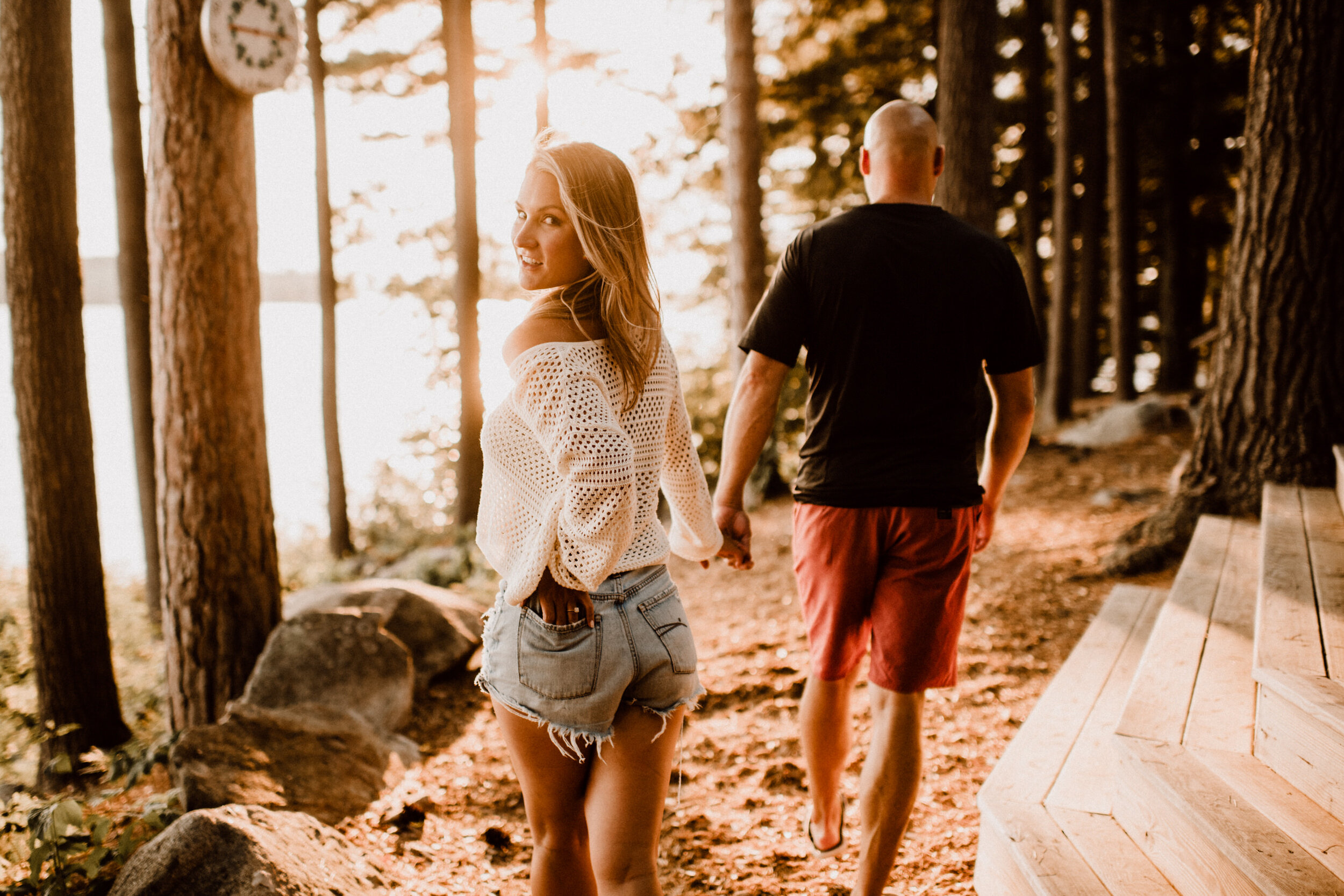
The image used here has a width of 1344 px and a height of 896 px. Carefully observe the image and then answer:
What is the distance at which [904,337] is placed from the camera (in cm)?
248

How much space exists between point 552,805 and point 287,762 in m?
2.08

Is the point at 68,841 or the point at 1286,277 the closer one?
the point at 68,841

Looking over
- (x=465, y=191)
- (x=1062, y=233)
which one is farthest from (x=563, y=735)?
(x=1062, y=233)

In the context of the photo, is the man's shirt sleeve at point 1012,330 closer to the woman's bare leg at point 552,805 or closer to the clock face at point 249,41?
the woman's bare leg at point 552,805

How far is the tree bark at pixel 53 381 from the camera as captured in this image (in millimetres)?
4949

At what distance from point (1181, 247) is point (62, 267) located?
1564cm

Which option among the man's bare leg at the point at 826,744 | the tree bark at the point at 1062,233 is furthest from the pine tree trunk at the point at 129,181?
the tree bark at the point at 1062,233

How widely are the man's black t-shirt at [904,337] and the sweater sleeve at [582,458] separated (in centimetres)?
107

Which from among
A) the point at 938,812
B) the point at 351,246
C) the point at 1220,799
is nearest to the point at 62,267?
the point at 938,812

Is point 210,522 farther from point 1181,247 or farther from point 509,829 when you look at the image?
point 1181,247

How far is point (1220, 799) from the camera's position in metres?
2.25

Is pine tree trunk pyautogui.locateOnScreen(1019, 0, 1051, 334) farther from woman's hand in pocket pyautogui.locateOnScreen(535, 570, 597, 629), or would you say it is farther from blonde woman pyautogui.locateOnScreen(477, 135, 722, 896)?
woman's hand in pocket pyautogui.locateOnScreen(535, 570, 597, 629)

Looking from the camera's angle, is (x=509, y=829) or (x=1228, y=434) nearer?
(x=509, y=829)

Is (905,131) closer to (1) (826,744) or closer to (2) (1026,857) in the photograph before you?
(1) (826,744)
